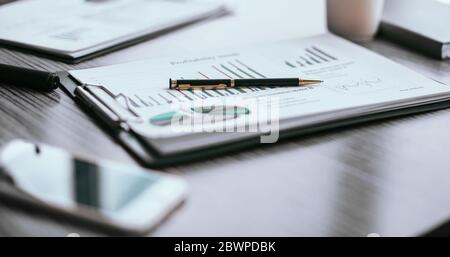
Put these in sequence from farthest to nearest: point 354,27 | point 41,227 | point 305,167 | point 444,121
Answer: point 354,27 < point 444,121 < point 305,167 < point 41,227

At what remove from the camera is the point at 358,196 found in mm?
639

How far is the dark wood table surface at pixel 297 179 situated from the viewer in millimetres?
586

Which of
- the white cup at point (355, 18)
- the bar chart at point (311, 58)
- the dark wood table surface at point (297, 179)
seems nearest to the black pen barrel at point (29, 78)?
the dark wood table surface at point (297, 179)

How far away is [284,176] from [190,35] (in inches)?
18.9

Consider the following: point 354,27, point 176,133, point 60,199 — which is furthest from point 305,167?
point 354,27

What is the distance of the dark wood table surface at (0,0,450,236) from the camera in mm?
586

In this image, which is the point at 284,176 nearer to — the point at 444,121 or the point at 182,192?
the point at 182,192

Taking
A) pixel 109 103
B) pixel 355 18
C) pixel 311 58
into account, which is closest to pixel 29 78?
pixel 109 103

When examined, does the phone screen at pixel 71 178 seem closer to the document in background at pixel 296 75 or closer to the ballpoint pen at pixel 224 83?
the document in background at pixel 296 75

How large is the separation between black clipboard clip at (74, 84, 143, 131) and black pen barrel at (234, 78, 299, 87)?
142 millimetres

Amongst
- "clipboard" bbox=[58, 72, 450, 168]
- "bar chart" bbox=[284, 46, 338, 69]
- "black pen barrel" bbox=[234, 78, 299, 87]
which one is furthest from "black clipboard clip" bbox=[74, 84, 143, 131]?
"bar chart" bbox=[284, 46, 338, 69]

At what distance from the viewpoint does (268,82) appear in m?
0.84

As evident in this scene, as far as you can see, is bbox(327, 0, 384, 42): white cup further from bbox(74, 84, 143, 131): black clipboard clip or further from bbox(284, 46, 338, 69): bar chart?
bbox(74, 84, 143, 131): black clipboard clip

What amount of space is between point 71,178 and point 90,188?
0.03m
